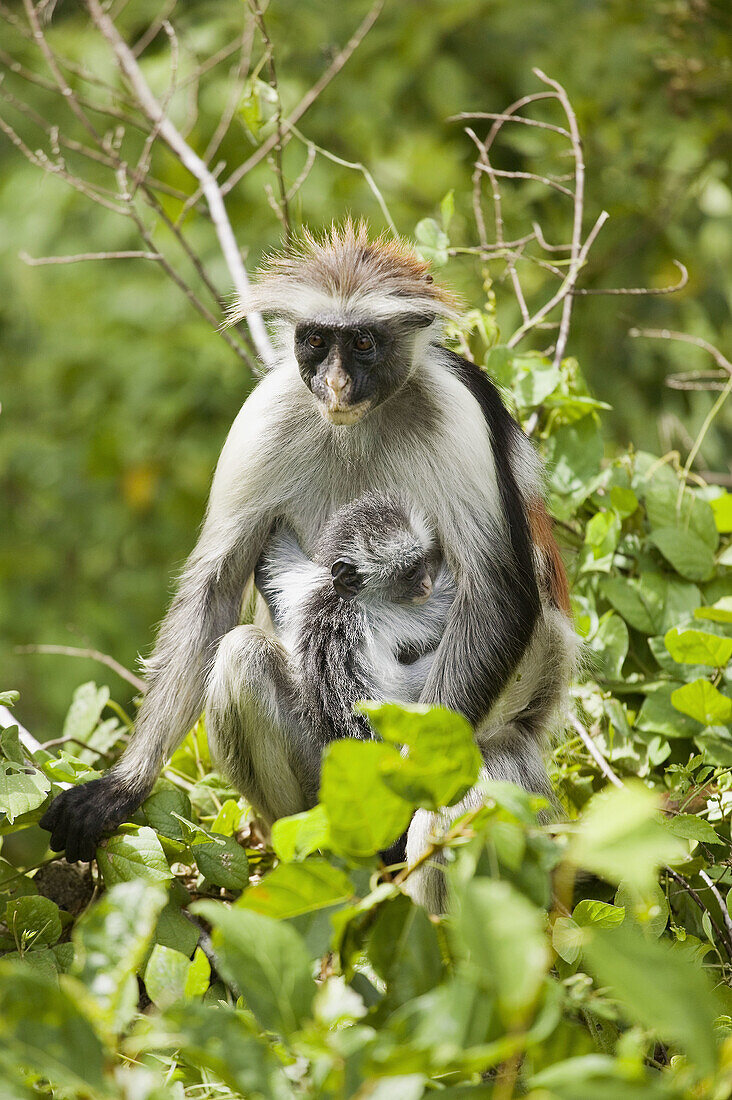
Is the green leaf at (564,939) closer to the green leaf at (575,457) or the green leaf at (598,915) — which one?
the green leaf at (598,915)

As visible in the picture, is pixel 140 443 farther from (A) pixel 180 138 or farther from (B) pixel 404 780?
(B) pixel 404 780

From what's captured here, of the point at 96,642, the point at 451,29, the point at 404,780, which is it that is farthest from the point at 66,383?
the point at 404,780

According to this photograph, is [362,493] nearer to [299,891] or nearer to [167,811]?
[167,811]

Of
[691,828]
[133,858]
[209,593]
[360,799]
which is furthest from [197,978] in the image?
[209,593]

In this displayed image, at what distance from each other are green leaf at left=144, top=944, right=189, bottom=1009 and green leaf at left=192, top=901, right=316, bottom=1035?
0.41 m

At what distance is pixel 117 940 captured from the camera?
138 cm

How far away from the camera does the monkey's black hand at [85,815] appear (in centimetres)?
296

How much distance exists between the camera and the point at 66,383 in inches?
312

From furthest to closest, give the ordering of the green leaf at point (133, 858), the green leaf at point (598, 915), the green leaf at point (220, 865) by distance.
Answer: the green leaf at point (220, 865), the green leaf at point (133, 858), the green leaf at point (598, 915)

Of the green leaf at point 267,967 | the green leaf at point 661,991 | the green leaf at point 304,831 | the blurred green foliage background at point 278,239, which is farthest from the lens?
the blurred green foliage background at point 278,239

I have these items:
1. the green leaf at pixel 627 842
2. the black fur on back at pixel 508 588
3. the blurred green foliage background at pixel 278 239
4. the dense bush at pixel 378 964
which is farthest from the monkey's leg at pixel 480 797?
the blurred green foliage background at pixel 278 239

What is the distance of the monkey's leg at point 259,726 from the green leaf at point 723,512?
1.69 metres

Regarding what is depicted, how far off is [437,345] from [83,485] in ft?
16.6

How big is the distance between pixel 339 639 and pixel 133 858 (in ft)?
2.94
